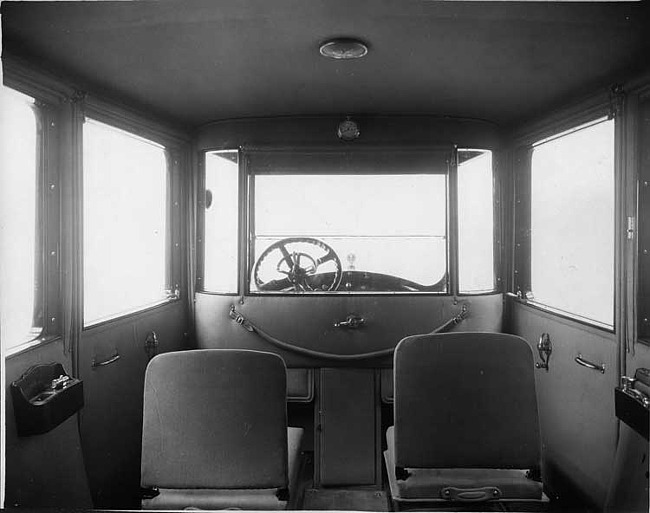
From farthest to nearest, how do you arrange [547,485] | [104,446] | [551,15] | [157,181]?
[157,181] → [547,485] → [104,446] → [551,15]

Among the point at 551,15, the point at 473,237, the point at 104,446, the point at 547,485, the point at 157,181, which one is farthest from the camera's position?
the point at 473,237

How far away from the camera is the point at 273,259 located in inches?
115

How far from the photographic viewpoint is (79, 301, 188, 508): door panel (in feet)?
6.70

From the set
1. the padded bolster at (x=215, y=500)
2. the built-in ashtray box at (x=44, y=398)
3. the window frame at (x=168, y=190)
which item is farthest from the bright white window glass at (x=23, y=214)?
the padded bolster at (x=215, y=500)

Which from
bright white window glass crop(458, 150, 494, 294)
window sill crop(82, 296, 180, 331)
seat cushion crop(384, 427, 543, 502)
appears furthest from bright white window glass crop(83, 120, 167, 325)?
bright white window glass crop(458, 150, 494, 294)

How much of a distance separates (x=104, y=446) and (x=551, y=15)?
7.71 feet

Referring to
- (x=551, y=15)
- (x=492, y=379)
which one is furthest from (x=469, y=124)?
(x=492, y=379)

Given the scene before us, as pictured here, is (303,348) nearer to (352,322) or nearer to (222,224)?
(352,322)

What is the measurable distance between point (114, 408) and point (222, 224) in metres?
1.23

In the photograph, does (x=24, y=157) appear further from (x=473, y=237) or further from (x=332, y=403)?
(x=473, y=237)

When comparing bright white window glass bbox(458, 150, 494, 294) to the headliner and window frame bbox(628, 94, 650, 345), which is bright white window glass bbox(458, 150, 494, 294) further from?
window frame bbox(628, 94, 650, 345)

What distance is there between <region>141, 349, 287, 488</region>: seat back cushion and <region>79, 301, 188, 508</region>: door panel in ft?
1.99

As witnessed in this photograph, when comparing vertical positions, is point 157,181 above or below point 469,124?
below

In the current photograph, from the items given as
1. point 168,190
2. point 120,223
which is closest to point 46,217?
point 120,223
